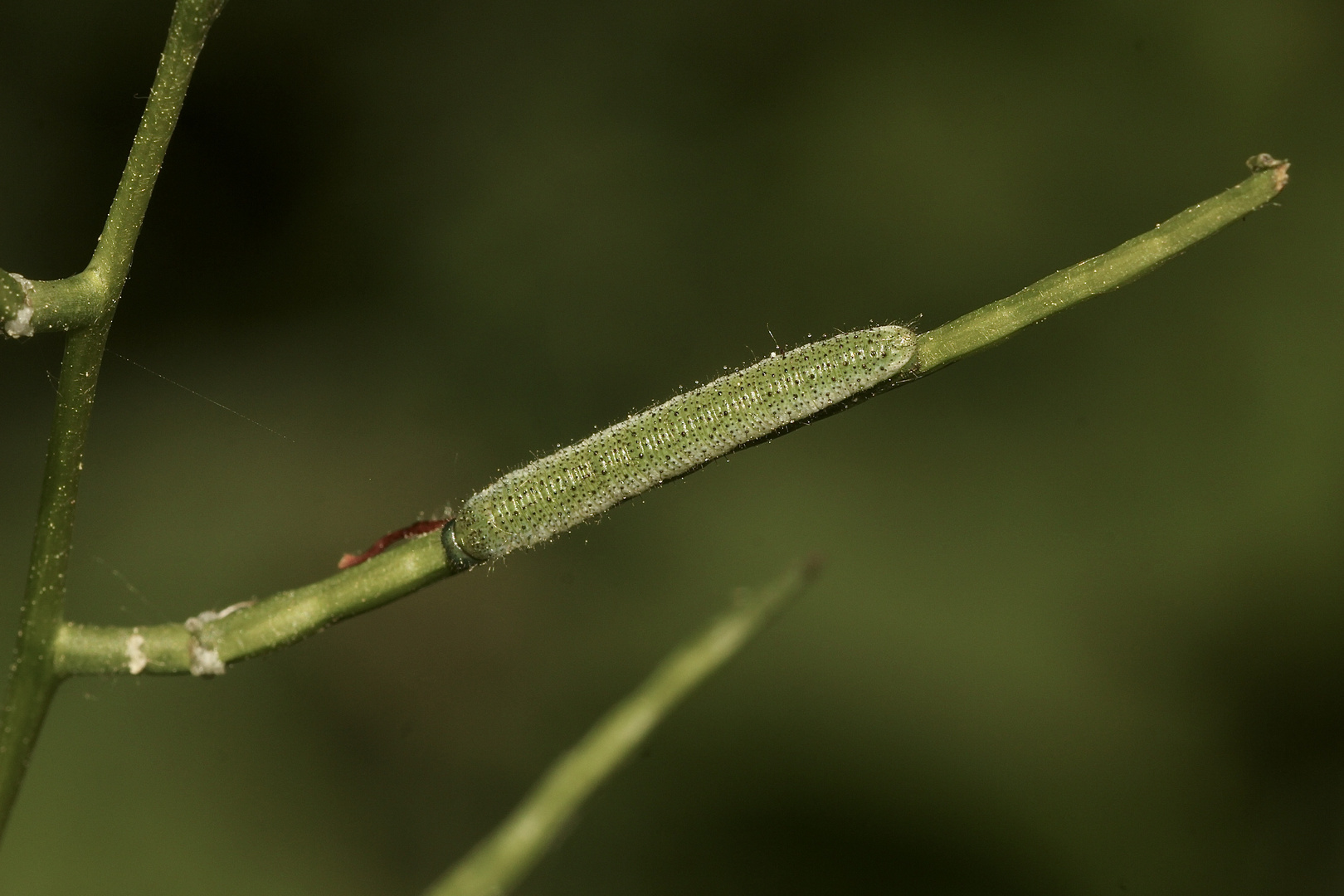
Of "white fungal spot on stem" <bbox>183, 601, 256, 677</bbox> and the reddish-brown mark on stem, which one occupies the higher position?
the reddish-brown mark on stem

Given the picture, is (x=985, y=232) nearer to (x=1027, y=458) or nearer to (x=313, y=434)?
(x=1027, y=458)

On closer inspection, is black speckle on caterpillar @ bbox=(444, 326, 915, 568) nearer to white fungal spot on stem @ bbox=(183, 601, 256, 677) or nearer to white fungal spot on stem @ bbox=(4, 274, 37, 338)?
white fungal spot on stem @ bbox=(183, 601, 256, 677)

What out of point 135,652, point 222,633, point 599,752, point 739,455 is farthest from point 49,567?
point 739,455

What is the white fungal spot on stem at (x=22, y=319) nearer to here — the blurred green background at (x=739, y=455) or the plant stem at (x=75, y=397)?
the plant stem at (x=75, y=397)

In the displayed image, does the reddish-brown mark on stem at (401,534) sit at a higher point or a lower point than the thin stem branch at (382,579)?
higher

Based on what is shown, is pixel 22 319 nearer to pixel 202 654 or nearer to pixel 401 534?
pixel 202 654

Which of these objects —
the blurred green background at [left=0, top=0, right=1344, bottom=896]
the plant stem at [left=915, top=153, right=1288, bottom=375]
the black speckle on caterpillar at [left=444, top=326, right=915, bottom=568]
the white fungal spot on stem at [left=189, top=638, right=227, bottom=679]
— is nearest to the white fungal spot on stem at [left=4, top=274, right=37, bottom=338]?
the white fungal spot on stem at [left=189, top=638, right=227, bottom=679]

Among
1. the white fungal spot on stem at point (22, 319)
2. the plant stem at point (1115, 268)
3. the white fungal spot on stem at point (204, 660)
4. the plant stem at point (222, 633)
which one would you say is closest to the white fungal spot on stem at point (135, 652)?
the plant stem at point (222, 633)
